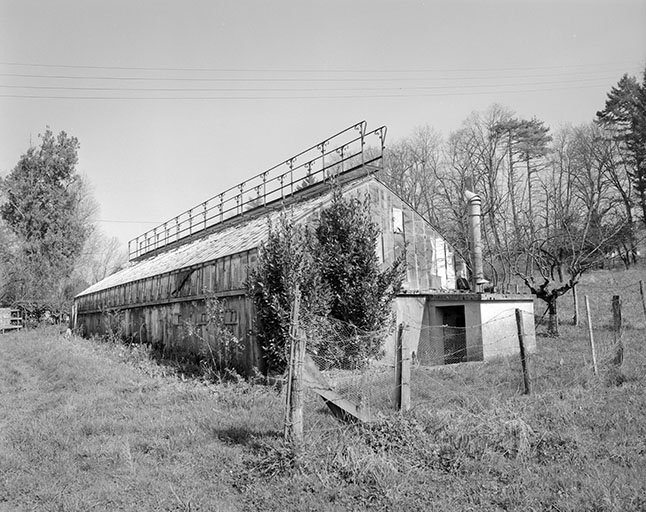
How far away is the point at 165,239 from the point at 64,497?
96.5 ft

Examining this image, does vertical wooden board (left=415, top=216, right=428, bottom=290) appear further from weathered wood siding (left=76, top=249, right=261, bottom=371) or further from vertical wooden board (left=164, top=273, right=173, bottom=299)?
vertical wooden board (left=164, top=273, right=173, bottom=299)

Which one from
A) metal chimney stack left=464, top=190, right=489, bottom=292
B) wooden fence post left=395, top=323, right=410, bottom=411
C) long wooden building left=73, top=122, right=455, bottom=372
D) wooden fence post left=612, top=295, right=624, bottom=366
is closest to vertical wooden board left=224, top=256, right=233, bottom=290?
long wooden building left=73, top=122, right=455, bottom=372

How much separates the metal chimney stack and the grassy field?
24.8 ft

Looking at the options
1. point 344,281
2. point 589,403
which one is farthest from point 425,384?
point 344,281

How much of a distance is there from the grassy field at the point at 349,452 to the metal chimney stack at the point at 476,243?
7.57 metres

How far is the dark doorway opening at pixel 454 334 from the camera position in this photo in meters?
16.1

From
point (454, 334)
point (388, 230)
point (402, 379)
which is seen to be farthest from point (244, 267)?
point (402, 379)

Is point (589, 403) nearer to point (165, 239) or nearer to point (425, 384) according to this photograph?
point (425, 384)

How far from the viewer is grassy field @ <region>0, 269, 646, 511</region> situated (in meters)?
5.22

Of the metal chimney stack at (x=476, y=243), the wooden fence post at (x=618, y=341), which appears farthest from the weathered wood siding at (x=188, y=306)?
the wooden fence post at (x=618, y=341)

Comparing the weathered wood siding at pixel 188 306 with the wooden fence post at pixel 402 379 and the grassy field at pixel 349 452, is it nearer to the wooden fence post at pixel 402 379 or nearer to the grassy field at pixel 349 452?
the grassy field at pixel 349 452

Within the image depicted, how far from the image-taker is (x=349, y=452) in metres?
5.86

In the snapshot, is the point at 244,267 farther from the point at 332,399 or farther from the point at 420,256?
the point at 332,399

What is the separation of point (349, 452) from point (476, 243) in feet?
45.1
